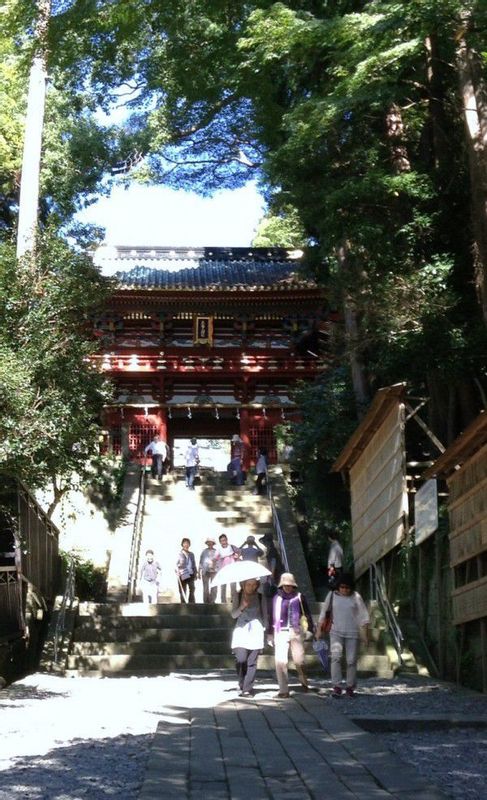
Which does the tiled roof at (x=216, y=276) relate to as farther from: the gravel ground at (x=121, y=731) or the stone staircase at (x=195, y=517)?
the gravel ground at (x=121, y=731)

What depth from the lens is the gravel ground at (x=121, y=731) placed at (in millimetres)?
5816

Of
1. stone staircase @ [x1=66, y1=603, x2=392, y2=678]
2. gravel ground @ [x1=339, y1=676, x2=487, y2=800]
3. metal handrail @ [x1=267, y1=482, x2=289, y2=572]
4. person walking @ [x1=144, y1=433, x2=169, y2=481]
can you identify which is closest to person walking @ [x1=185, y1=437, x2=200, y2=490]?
person walking @ [x1=144, y1=433, x2=169, y2=481]

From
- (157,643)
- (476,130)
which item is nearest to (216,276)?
(157,643)

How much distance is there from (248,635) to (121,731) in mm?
2504

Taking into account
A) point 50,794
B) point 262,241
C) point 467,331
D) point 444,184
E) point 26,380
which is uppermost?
point 262,241

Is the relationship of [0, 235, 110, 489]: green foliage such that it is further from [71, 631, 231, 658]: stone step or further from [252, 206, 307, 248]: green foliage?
[252, 206, 307, 248]: green foliage

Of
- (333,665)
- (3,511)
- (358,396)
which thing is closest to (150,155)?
(358,396)

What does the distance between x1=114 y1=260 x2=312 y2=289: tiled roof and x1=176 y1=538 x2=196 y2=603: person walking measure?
562 inches

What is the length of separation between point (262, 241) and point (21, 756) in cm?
3865

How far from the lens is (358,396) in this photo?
20312 millimetres

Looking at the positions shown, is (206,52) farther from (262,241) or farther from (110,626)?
(262,241)

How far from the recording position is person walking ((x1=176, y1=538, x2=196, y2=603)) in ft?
56.5

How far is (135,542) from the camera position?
20047mm

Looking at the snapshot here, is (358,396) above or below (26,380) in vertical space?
above
